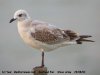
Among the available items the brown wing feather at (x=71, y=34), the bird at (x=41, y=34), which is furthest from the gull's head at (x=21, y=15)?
the brown wing feather at (x=71, y=34)

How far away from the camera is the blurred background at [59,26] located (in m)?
1.14

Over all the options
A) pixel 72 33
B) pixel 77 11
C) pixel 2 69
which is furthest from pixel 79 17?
pixel 2 69

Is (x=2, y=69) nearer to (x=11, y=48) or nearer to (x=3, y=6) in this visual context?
(x=11, y=48)

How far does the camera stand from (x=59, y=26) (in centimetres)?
112

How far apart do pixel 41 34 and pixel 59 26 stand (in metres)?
0.09

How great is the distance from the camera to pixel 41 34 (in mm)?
1038

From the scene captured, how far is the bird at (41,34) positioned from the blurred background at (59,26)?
0.07 metres

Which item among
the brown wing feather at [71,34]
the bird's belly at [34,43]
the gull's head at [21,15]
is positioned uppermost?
the gull's head at [21,15]

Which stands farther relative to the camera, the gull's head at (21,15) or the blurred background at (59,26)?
the blurred background at (59,26)

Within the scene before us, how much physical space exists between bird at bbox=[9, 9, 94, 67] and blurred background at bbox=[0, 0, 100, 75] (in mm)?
69

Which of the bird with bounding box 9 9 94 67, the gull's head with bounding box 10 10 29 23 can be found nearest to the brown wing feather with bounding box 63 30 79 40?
the bird with bounding box 9 9 94 67

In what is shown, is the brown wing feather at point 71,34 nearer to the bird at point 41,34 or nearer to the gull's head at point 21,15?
the bird at point 41,34

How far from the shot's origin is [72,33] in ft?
3.48

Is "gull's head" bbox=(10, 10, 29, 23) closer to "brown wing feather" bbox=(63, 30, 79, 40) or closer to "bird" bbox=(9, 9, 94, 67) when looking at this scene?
"bird" bbox=(9, 9, 94, 67)
